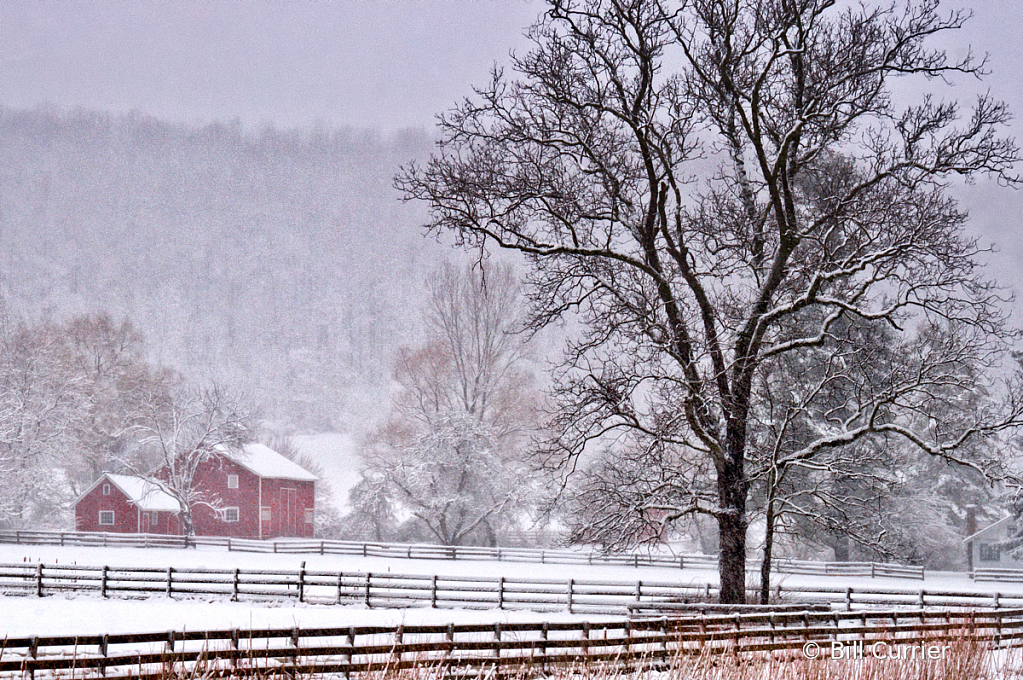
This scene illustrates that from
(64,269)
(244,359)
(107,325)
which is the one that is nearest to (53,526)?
(107,325)

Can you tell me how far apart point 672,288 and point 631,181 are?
2340 millimetres

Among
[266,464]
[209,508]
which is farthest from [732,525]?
[209,508]

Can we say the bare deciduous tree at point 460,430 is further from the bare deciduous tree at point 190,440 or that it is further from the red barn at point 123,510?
the red barn at point 123,510

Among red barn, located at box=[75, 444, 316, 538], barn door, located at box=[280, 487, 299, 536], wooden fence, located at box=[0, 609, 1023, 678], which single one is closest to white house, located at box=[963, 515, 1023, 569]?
wooden fence, located at box=[0, 609, 1023, 678]

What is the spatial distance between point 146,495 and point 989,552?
47.1 meters

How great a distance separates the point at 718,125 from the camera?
20.0m

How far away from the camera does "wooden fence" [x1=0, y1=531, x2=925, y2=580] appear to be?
42.7m

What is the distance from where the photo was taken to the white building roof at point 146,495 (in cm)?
5700

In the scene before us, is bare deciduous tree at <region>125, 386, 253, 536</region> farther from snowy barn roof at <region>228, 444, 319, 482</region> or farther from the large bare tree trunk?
the large bare tree trunk

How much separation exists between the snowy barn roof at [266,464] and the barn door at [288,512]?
1.01 meters

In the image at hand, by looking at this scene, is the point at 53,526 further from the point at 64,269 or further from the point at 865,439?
the point at 64,269

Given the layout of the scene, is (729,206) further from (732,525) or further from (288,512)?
(288,512)

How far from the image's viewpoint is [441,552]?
47.7 metres

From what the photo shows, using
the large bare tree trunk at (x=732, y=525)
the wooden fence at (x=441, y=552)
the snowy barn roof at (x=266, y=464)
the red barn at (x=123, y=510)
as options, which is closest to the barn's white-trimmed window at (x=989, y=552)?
the wooden fence at (x=441, y=552)
